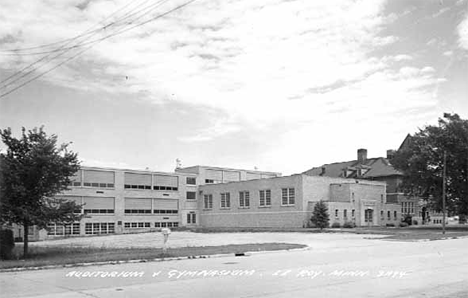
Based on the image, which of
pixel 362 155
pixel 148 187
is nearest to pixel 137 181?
pixel 148 187

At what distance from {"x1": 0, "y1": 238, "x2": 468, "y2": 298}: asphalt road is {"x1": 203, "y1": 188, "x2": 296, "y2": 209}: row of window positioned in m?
53.8

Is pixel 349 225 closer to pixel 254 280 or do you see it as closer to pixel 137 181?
pixel 137 181

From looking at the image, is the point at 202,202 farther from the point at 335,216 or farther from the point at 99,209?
the point at 335,216

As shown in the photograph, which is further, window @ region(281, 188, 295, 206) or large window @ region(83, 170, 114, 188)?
large window @ region(83, 170, 114, 188)

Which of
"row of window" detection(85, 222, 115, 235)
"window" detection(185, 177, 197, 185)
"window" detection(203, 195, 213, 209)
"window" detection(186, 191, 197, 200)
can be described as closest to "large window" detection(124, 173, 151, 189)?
"row of window" detection(85, 222, 115, 235)

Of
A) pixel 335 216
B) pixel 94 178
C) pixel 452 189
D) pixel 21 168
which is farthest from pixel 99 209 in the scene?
pixel 21 168

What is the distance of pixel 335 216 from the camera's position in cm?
7062

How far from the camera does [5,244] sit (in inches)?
1027

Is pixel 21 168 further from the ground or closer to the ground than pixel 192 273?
further from the ground

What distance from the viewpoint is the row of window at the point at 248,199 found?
73.4 metres

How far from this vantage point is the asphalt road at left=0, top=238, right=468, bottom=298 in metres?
11.8

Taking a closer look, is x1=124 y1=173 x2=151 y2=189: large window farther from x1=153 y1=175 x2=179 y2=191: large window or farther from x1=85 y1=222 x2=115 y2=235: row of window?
x1=85 y1=222 x2=115 y2=235: row of window

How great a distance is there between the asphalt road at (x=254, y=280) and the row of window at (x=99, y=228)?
59.0 metres

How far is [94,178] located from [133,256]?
57.5 meters
